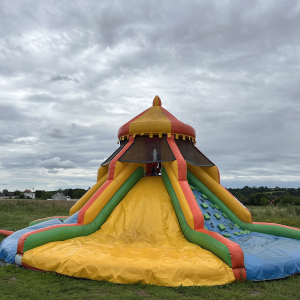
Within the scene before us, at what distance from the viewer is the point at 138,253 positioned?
19.7 ft

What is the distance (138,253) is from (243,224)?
4690 millimetres

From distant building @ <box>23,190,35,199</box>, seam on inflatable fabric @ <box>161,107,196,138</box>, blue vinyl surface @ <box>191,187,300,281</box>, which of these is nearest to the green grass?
blue vinyl surface @ <box>191,187,300,281</box>

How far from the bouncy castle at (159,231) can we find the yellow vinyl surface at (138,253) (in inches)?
0.8

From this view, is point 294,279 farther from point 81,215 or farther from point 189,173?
point 81,215

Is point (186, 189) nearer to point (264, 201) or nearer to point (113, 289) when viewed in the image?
point (113, 289)

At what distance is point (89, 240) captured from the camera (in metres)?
7.06

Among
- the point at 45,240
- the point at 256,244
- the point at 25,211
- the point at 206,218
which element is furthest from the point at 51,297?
the point at 25,211

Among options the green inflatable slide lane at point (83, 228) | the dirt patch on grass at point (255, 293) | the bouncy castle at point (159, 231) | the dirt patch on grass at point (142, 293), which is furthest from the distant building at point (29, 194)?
the dirt patch on grass at point (255, 293)

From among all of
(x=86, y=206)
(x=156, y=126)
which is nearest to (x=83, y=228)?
(x=86, y=206)

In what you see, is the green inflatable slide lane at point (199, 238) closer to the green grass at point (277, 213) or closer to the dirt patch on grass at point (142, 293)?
the dirt patch on grass at point (142, 293)

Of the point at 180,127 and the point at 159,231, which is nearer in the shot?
the point at 159,231

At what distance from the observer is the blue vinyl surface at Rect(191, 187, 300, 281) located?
18.6 ft

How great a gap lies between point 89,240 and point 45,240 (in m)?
1.10

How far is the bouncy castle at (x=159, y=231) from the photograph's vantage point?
5.45 metres
